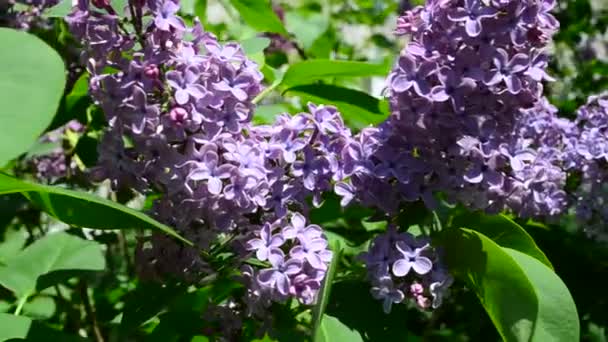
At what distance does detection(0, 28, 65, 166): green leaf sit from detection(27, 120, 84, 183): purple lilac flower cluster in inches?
42.6

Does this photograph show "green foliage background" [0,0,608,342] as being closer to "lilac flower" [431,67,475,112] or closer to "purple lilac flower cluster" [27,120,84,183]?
"purple lilac flower cluster" [27,120,84,183]

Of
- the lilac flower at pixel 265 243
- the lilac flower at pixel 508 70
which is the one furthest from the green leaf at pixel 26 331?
the lilac flower at pixel 508 70

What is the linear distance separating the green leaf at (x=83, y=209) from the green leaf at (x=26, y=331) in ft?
0.58

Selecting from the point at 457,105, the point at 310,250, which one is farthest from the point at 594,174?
the point at 310,250

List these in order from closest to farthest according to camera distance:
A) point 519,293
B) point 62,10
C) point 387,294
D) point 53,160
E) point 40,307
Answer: point 519,293 < point 387,294 < point 62,10 < point 40,307 < point 53,160

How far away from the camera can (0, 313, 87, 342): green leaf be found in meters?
1.20

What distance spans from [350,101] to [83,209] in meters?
0.49

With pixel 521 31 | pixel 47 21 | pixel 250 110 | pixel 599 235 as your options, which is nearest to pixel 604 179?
pixel 599 235

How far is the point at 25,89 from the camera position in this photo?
3.06ft

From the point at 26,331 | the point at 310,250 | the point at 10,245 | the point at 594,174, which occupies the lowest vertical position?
the point at 10,245

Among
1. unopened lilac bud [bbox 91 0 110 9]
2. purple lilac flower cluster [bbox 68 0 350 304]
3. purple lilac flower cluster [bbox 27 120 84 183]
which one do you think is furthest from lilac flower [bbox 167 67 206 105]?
purple lilac flower cluster [bbox 27 120 84 183]

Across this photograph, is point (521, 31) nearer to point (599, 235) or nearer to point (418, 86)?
point (418, 86)

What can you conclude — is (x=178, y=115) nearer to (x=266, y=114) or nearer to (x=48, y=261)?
(x=48, y=261)

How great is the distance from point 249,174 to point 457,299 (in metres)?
1.01
